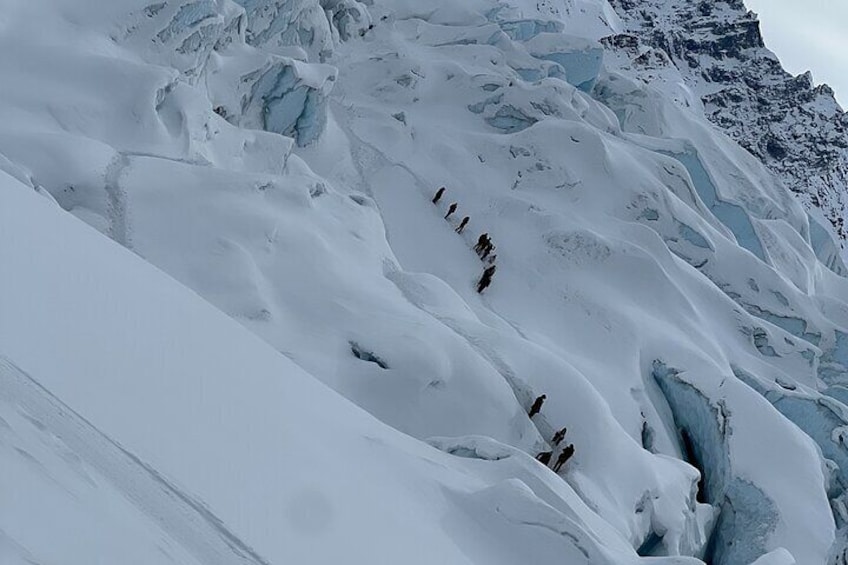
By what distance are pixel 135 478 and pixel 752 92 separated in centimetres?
6620

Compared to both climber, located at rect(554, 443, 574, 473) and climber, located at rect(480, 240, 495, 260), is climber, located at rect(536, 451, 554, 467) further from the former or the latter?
climber, located at rect(480, 240, 495, 260)

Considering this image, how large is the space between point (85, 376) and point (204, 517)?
1.19 metres

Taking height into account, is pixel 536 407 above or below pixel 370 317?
below

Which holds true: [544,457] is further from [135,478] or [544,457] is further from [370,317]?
[135,478]

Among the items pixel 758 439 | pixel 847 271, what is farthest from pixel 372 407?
pixel 847 271

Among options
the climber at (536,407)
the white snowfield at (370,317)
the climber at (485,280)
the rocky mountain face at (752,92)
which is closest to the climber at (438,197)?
the white snowfield at (370,317)

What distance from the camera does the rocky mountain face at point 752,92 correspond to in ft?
184

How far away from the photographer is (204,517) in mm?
4168

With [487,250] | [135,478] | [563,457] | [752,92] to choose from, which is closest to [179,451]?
[135,478]

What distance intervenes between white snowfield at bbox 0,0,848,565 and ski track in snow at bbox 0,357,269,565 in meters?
0.02

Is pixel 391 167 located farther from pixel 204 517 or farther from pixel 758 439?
A: pixel 204 517

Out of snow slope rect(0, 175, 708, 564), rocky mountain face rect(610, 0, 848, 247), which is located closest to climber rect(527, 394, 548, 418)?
snow slope rect(0, 175, 708, 564)

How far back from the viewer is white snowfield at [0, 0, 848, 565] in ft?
15.0

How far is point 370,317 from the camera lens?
449 inches
